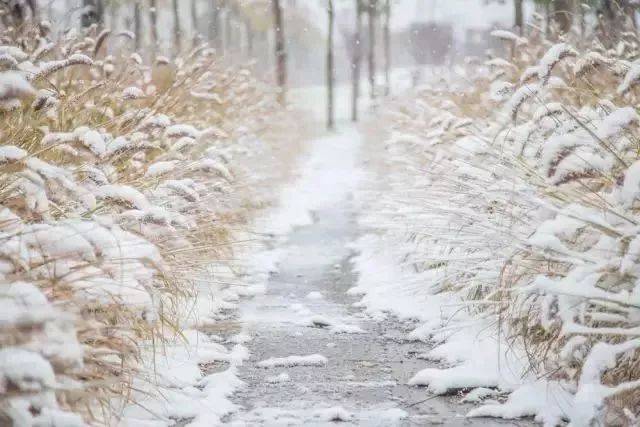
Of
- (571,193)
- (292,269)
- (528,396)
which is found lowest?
(292,269)

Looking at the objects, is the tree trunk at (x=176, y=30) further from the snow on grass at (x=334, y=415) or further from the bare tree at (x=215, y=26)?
the snow on grass at (x=334, y=415)

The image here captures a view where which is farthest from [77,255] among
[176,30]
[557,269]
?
[176,30]

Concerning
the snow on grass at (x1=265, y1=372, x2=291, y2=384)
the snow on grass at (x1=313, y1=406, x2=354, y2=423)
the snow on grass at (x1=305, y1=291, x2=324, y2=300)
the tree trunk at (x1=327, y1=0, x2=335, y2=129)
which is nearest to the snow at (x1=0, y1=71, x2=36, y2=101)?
the snow on grass at (x1=313, y1=406, x2=354, y2=423)

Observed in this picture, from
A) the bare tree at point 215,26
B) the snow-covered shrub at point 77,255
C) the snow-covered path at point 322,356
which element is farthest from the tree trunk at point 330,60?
the snow-covered shrub at point 77,255

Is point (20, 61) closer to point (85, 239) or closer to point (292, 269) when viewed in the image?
point (85, 239)

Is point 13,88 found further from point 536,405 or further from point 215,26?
point 215,26

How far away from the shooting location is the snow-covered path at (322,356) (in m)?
3.35

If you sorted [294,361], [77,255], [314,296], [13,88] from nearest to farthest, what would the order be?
1. [13,88]
2. [77,255]
3. [294,361]
4. [314,296]

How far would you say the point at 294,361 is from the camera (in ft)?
13.5

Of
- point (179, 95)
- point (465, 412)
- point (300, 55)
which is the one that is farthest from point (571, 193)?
point (300, 55)

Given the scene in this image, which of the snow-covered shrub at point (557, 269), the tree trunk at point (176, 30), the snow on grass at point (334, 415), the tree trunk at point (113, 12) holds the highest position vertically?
the tree trunk at point (113, 12)

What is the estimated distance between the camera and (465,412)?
337 cm

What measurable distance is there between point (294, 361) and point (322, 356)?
170 millimetres

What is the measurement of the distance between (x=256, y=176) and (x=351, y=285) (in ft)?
8.87
